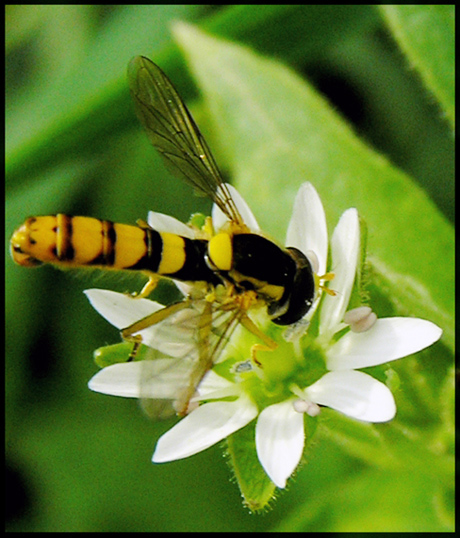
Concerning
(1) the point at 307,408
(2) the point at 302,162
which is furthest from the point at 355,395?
(2) the point at 302,162

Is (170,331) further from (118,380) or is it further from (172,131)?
(172,131)

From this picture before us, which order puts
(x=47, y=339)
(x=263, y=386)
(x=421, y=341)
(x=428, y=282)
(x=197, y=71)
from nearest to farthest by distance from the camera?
(x=421, y=341), (x=263, y=386), (x=428, y=282), (x=197, y=71), (x=47, y=339)

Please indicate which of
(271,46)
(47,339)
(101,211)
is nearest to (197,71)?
(271,46)

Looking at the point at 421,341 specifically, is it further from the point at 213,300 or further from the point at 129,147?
the point at 129,147

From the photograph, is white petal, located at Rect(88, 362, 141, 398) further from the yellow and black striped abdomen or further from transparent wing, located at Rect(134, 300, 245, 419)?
the yellow and black striped abdomen

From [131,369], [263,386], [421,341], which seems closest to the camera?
[421,341]

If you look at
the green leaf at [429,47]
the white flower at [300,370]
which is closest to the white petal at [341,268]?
the white flower at [300,370]
